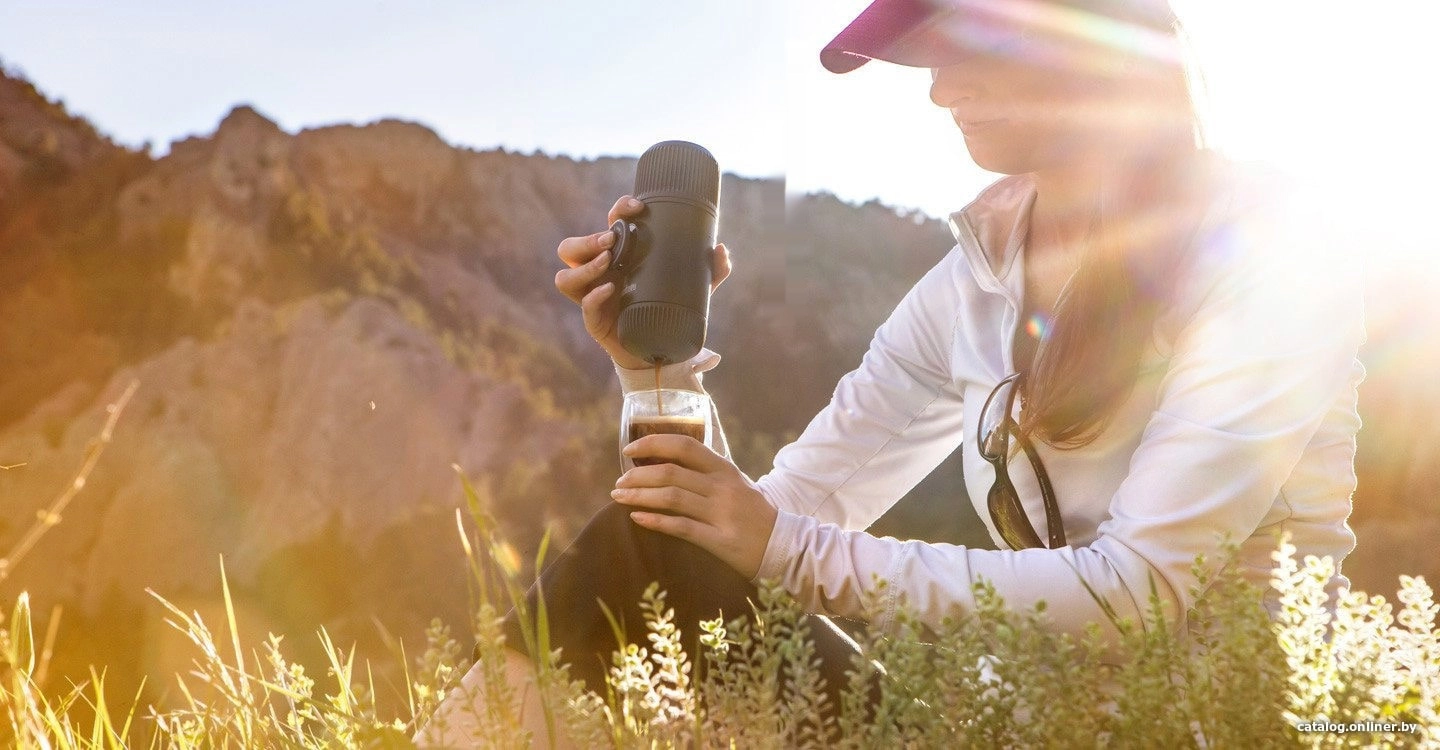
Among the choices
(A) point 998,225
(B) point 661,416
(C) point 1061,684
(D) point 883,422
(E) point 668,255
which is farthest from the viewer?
(D) point 883,422

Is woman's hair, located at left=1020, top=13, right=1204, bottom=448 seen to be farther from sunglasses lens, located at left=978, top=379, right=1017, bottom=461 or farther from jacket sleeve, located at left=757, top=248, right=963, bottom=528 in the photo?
jacket sleeve, located at left=757, top=248, right=963, bottom=528

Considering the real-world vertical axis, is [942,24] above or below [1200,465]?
above

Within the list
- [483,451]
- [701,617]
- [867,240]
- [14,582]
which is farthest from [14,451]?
[701,617]

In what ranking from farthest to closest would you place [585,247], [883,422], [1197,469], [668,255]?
[883,422] < [585,247] < [668,255] < [1197,469]

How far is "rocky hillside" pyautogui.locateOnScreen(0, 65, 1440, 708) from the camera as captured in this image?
1063 centimetres

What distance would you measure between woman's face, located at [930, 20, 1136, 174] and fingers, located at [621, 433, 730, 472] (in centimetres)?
78

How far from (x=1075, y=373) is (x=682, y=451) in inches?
27.4

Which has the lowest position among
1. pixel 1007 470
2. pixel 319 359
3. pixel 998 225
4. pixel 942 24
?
pixel 319 359

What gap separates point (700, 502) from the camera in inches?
68.2

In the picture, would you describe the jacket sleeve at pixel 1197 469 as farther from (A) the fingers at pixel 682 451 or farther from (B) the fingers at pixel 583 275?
(B) the fingers at pixel 583 275

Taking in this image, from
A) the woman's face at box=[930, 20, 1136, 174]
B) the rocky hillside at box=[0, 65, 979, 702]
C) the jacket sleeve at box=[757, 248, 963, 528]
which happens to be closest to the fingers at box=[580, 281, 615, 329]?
the jacket sleeve at box=[757, 248, 963, 528]

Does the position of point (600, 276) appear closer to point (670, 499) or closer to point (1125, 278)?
point (670, 499)

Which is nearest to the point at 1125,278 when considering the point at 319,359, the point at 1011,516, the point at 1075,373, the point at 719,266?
the point at 1075,373

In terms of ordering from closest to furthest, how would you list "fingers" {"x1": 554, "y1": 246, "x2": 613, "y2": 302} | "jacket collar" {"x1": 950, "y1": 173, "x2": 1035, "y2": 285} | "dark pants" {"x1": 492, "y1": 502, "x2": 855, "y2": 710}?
"dark pants" {"x1": 492, "y1": 502, "x2": 855, "y2": 710} → "fingers" {"x1": 554, "y1": 246, "x2": 613, "y2": 302} → "jacket collar" {"x1": 950, "y1": 173, "x2": 1035, "y2": 285}
